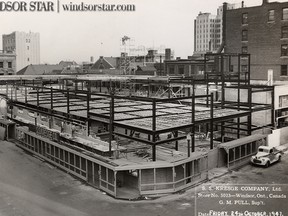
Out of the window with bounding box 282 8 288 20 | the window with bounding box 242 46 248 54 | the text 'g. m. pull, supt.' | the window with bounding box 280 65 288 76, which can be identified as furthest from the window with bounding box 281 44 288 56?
the text 'g. m. pull, supt.'

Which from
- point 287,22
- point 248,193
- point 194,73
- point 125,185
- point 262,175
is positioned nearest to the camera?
point 248,193

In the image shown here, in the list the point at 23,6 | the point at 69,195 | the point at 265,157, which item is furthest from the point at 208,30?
the point at 23,6

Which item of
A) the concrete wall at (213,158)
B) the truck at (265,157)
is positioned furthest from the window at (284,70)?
the concrete wall at (213,158)

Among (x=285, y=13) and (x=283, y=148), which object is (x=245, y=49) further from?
(x=283, y=148)

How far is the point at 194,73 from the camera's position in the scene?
228ft

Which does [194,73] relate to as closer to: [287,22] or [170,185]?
[287,22]

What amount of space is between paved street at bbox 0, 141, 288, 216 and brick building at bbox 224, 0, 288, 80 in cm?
2773

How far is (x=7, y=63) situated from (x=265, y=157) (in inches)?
2437

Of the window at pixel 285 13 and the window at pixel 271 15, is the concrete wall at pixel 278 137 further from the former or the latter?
the window at pixel 271 15

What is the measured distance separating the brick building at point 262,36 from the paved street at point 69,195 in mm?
27726

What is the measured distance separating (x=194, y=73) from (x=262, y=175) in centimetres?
4454

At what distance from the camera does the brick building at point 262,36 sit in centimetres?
5288

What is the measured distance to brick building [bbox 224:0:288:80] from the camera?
52.9m

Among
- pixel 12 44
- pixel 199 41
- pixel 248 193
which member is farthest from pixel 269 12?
pixel 199 41
